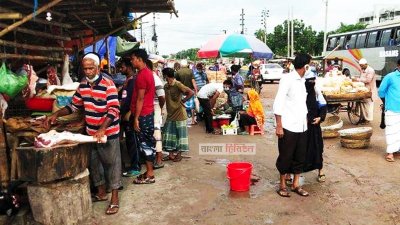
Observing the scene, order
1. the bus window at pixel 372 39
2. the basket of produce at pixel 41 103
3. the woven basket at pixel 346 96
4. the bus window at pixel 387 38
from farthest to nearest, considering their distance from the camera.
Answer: the bus window at pixel 372 39 → the bus window at pixel 387 38 → the woven basket at pixel 346 96 → the basket of produce at pixel 41 103

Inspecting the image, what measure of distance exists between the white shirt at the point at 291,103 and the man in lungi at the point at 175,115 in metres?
2.09

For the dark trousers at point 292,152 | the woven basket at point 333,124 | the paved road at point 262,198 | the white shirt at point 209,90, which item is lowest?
the paved road at point 262,198

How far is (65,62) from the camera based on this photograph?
606 centimetres

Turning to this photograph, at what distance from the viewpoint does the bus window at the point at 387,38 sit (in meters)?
20.5

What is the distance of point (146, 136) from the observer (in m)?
5.39

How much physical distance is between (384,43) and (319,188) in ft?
61.3

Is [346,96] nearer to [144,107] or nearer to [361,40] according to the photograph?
[144,107]

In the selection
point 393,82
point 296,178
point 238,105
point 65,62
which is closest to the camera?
point 296,178

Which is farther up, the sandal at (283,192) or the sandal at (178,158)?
the sandal at (178,158)

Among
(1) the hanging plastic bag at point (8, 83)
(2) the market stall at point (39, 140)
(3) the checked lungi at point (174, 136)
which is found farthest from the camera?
(3) the checked lungi at point (174, 136)

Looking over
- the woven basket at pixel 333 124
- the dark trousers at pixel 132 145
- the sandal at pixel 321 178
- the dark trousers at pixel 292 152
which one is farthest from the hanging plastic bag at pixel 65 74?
the woven basket at pixel 333 124

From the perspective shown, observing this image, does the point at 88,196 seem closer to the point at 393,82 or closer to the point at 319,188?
the point at 319,188

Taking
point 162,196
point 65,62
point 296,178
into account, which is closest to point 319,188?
point 296,178

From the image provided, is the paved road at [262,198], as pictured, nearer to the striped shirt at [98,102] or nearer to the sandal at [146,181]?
the sandal at [146,181]
